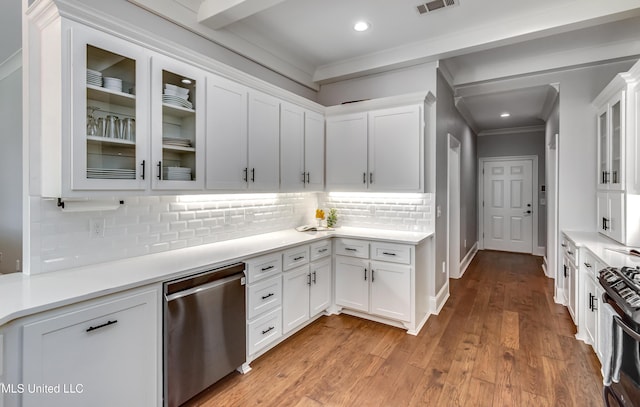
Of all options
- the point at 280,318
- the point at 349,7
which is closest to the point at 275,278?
the point at 280,318

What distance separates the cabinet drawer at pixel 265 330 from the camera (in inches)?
98.6

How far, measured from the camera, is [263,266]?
260 cm

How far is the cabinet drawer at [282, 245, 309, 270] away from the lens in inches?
112

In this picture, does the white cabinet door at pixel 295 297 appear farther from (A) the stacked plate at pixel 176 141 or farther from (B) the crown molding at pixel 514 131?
(B) the crown molding at pixel 514 131

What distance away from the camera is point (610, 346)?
5.63 feet

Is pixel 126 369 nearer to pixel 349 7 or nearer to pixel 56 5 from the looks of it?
pixel 56 5

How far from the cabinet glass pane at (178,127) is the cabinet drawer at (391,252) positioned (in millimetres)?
1871

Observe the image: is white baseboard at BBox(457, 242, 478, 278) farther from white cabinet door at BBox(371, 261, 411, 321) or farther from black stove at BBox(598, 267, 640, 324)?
black stove at BBox(598, 267, 640, 324)

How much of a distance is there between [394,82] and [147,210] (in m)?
3.02

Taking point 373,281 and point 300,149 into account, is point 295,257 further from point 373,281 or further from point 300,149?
point 300,149

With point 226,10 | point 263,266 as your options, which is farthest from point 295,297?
point 226,10

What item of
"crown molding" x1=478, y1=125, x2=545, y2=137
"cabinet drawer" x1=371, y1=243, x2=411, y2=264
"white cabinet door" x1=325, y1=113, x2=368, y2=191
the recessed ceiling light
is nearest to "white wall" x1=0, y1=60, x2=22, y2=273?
"white cabinet door" x1=325, y1=113, x2=368, y2=191

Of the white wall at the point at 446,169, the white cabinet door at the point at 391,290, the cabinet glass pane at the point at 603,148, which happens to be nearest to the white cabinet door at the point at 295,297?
the white cabinet door at the point at 391,290

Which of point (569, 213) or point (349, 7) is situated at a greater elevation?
point (349, 7)
